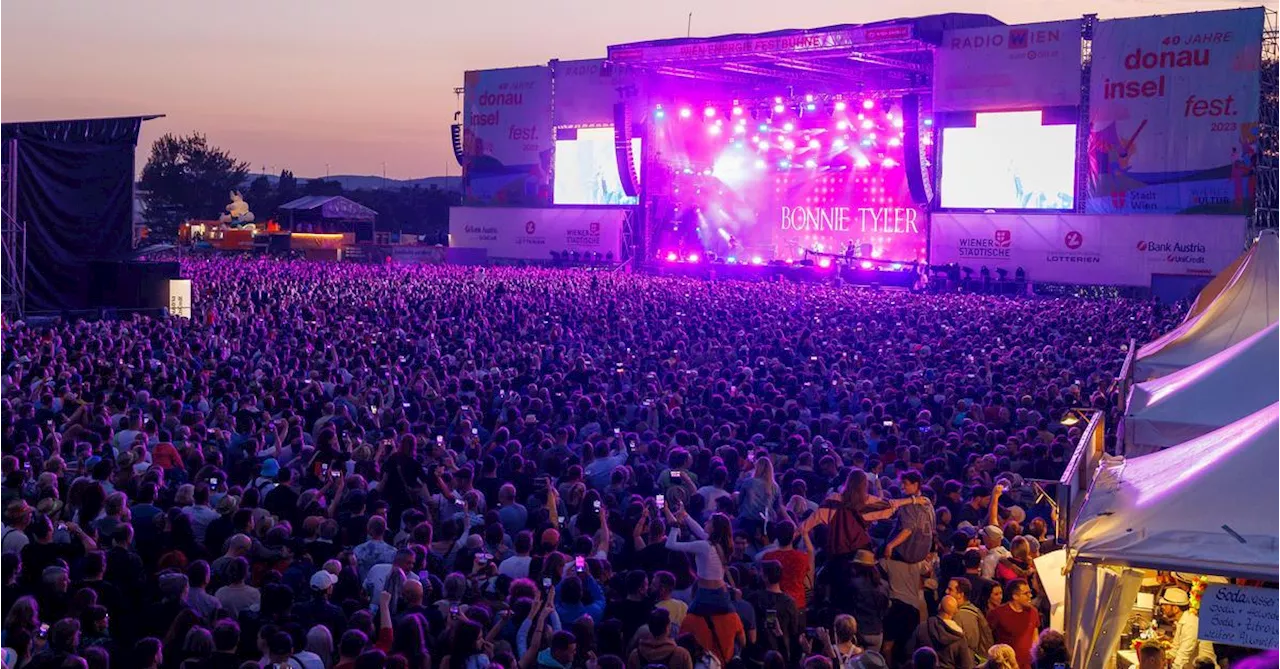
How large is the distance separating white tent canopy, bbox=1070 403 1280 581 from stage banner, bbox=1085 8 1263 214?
1119 inches

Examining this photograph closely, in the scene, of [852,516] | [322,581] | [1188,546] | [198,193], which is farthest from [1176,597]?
[198,193]

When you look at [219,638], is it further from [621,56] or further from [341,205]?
[341,205]

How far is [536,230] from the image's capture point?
44938mm

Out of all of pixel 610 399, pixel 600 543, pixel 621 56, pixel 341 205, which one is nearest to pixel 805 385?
pixel 610 399

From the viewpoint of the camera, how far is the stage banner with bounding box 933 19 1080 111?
34.2 metres

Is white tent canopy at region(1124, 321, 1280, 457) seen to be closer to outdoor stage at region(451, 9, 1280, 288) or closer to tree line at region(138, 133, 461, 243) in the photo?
outdoor stage at region(451, 9, 1280, 288)

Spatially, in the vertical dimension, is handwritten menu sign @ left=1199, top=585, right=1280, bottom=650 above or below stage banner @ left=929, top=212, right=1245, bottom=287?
below

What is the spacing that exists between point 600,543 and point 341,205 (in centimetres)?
6233

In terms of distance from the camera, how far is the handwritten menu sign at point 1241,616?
5.57 m

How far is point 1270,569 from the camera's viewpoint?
5465mm

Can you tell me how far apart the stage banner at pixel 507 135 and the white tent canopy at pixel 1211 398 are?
1402 inches

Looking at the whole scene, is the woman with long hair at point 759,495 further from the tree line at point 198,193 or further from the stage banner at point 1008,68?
the tree line at point 198,193

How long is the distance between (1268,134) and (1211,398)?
26.1 metres

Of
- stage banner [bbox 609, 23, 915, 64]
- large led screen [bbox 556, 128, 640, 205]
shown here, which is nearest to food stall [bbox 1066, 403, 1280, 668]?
stage banner [bbox 609, 23, 915, 64]
